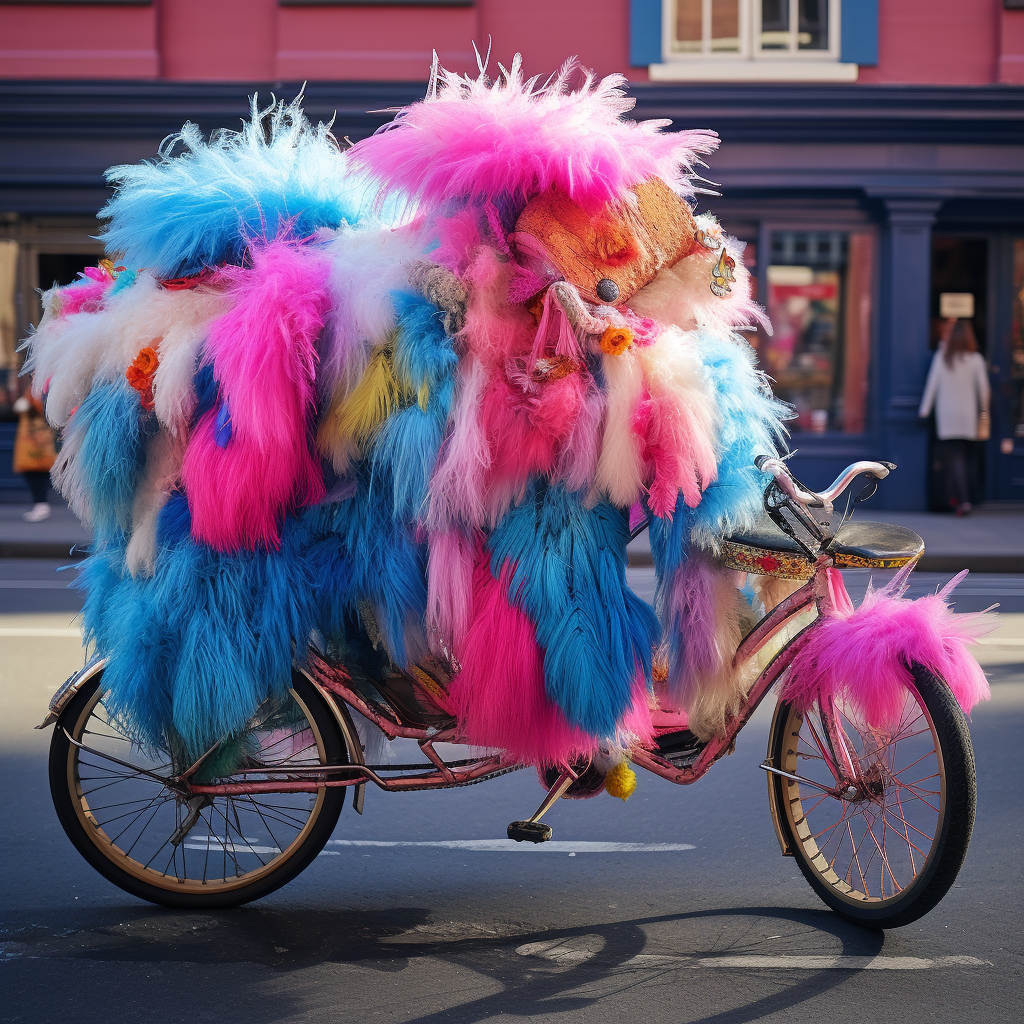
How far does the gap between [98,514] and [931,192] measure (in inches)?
432

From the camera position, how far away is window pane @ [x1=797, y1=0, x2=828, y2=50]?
12562 mm

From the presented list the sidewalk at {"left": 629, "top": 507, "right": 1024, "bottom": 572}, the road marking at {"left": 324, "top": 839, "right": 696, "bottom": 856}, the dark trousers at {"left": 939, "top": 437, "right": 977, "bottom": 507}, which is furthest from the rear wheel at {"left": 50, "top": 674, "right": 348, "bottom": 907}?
the dark trousers at {"left": 939, "top": 437, "right": 977, "bottom": 507}

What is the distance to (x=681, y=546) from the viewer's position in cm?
311

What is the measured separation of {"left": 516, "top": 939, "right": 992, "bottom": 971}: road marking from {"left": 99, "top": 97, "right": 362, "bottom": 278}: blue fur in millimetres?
1936

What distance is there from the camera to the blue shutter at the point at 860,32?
40.4ft

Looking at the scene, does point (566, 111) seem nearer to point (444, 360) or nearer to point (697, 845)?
point (444, 360)

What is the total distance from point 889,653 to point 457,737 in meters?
1.09

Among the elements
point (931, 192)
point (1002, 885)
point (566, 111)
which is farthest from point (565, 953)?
point (931, 192)

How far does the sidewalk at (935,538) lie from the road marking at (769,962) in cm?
537

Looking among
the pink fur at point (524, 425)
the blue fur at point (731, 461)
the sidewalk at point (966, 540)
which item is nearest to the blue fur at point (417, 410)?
the pink fur at point (524, 425)

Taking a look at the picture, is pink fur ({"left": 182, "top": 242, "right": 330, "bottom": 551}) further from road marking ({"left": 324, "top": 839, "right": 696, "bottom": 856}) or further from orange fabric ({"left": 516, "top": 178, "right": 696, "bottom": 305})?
road marking ({"left": 324, "top": 839, "right": 696, "bottom": 856})

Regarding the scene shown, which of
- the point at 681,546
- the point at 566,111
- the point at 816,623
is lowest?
the point at 816,623

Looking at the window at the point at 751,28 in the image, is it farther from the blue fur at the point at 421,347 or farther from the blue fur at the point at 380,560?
the blue fur at the point at 380,560

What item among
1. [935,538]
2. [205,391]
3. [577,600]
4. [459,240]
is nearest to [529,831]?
[577,600]
